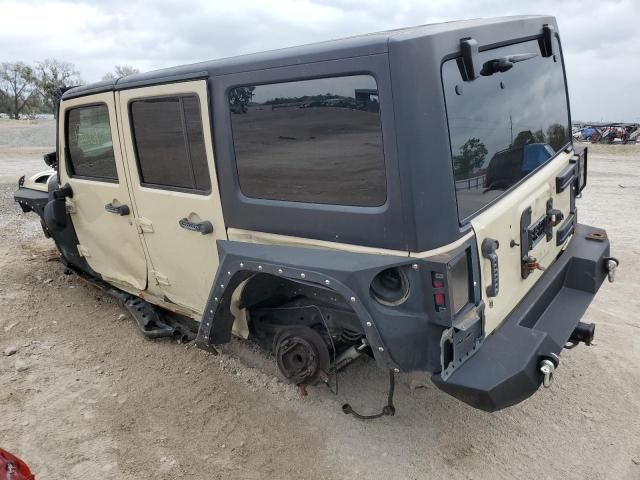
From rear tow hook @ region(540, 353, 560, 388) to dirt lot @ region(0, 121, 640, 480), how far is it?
56 cm

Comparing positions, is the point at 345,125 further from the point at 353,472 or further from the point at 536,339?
the point at 353,472

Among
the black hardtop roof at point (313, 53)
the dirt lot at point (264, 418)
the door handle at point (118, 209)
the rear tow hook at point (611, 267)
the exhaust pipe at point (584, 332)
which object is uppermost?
the black hardtop roof at point (313, 53)

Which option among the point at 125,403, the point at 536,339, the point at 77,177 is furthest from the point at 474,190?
the point at 77,177

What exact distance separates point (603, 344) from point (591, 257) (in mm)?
847

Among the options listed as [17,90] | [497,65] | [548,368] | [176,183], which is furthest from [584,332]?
[17,90]

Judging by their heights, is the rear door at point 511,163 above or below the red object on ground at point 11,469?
above

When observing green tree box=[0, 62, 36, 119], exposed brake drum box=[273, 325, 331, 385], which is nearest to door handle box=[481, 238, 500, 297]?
exposed brake drum box=[273, 325, 331, 385]

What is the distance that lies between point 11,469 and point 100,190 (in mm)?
2537

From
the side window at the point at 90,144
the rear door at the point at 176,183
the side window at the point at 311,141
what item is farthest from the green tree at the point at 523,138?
the side window at the point at 90,144

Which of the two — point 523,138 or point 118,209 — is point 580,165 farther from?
point 118,209

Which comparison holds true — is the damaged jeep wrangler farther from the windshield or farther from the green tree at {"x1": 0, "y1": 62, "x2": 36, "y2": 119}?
the green tree at {"x1": 0, "y1": 62, "x2": 36, "y2": 119}

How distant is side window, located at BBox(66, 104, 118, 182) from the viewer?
3604 millimetres

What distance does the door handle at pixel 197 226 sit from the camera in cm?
295

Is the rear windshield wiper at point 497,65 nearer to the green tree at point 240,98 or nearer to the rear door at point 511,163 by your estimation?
the rear door at point 511,163
